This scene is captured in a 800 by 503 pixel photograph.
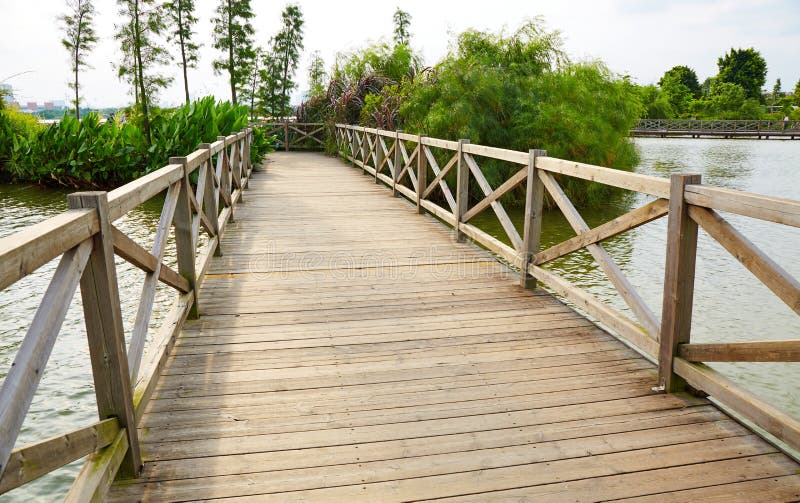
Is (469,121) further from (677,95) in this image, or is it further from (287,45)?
(677,95)

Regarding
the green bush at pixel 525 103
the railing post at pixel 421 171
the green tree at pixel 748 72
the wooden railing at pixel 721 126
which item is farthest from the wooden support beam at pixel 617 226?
the green tree at pixel 748 72

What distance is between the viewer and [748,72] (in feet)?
180

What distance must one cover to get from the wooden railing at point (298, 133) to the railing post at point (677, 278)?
17.8 meters

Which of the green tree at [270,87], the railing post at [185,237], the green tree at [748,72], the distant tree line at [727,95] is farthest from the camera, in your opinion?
the green tree at [748,72]

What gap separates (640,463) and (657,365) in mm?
834

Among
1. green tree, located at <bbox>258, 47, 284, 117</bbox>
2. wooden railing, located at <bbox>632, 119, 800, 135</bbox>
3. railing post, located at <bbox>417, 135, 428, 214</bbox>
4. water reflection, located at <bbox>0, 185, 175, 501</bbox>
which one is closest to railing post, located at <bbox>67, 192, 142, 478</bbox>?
water reflection, located at <bbox>0, 185, 175, 501</bbox>

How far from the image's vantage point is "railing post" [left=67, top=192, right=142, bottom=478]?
6.06ft

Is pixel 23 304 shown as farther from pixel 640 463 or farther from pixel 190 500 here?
pixel 640 463

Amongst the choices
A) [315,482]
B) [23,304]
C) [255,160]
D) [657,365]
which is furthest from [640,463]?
[255,160]

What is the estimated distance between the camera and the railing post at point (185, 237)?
351 cm

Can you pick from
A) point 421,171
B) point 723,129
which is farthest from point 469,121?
point 723,129

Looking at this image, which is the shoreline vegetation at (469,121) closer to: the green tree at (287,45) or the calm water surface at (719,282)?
the calm water surface at (719,282)

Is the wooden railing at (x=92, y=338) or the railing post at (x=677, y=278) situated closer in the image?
the wooden railing at (x=92, y=338)

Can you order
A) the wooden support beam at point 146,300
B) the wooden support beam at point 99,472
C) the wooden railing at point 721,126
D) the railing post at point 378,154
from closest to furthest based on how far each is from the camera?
the wooden support beam at point 99,472 → the wooden support beam at point 146,300 → the railing post at point 378,154 → the wooden railing at point 721,126
